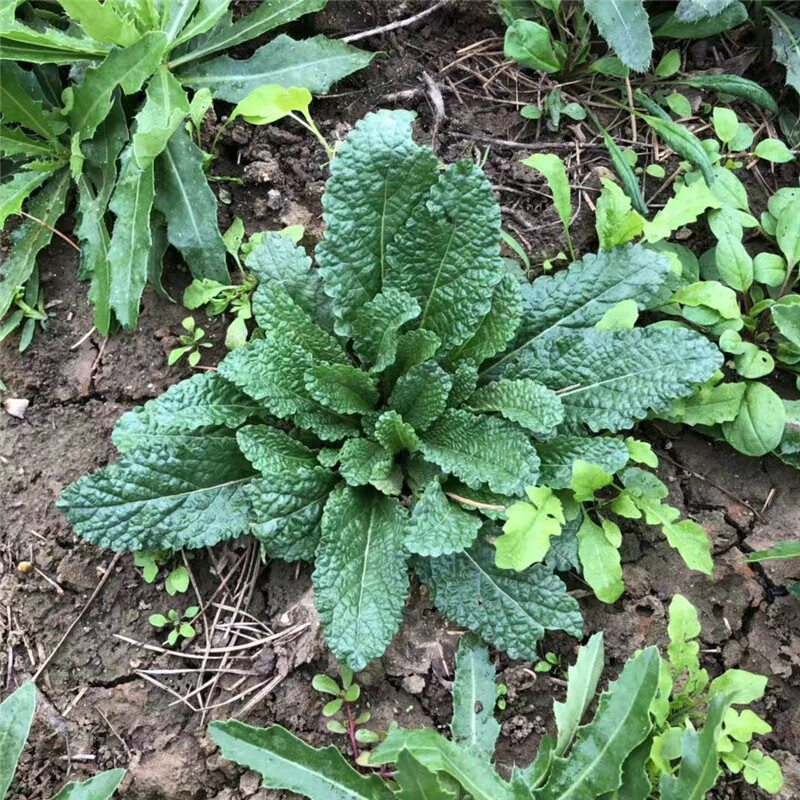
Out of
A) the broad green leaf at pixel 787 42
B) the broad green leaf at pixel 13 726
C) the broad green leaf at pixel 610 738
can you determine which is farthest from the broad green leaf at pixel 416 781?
the broad green leaf at pixel 787 42

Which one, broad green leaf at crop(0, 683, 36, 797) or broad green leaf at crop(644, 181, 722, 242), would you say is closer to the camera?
broad green leaf at crop(0, 683, 36, 797)

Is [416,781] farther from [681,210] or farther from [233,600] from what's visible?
[681,210]

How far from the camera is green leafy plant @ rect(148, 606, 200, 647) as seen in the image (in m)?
1.95

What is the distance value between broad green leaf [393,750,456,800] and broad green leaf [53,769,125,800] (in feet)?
2.29

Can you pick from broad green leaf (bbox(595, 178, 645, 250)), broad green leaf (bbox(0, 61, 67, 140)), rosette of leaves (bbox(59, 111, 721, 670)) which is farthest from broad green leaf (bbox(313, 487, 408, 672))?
broad green leaf (bbox(0, 61, 67, 140))

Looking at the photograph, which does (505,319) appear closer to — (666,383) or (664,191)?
(666,383)

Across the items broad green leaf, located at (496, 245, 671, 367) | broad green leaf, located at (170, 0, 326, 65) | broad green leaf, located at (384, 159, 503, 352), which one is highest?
broad green leaf, located at (170, 0, 326, 65)

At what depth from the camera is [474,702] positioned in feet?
5.99

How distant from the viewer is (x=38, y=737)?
1.89 m

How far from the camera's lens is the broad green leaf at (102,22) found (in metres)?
2.05

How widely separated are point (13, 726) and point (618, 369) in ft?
5.78

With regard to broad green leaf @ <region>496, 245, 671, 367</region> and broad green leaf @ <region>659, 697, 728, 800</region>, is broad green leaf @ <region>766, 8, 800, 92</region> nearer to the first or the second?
broad green leaf @ <region>496, 245, 671, 367</region>

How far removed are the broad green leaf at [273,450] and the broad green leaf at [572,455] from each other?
0.62m

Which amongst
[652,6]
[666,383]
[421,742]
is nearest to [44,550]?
[421,742]
